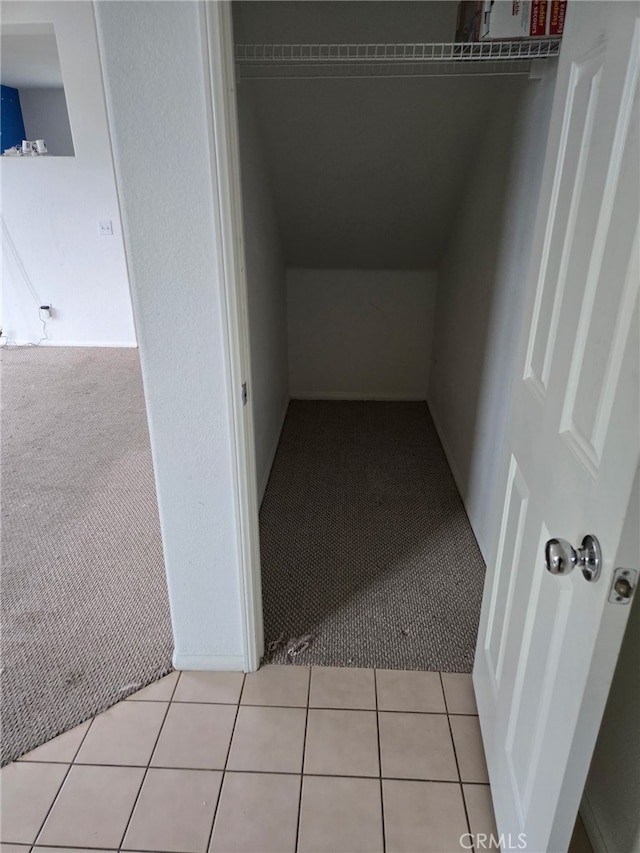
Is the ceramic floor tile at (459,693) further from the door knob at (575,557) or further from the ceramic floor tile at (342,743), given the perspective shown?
the door knob at (575,557)

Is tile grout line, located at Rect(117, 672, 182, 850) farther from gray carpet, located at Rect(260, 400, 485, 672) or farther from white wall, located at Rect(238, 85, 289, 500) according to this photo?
white wall, located at Rect(238, 85, 289, 500)

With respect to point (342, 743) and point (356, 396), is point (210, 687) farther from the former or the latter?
point (356, 396)

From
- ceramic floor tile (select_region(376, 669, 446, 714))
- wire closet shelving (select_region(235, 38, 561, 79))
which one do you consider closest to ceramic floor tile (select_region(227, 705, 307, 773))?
ceramic floor tile (select_region(376, 669, 446, 714))

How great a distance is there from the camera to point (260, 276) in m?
2.52

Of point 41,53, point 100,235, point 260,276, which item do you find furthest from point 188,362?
point 41,53

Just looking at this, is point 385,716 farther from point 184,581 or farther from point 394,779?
point 184,581

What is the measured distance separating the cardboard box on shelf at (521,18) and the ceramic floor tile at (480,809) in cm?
200

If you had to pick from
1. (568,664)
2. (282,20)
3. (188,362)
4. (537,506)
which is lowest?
(568,664)

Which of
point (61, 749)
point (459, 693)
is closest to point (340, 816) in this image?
point (459, 693)

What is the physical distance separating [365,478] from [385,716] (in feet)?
4.46

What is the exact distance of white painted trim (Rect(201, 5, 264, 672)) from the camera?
1.12 m

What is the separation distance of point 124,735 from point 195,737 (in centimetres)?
19

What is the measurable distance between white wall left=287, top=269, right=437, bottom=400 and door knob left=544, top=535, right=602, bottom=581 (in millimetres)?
2849

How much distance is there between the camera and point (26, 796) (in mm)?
1314
